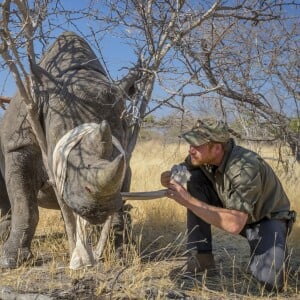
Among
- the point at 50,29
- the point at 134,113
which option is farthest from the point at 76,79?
the point at 50,29

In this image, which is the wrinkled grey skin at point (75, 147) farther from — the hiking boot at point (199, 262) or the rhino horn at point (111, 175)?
the hiking boot at point (199, 262)

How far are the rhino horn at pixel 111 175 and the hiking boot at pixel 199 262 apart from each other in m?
1.88

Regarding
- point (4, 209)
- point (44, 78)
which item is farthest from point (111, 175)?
point (4, 209)

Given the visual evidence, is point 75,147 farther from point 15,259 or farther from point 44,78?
point 15,259

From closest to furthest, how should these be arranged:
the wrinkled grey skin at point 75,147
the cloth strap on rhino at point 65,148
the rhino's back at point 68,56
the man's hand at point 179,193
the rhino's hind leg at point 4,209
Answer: the wrinkled grey skin at point 75,147, the cloth strap on rhino at point 65,148, the man's hand at point 179,193, the rhino's back at point 68,56, the rhino's hind leg at point 4,209

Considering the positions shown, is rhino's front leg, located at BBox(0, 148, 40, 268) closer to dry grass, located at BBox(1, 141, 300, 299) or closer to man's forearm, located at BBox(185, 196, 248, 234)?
dry grass, located at BBox(1, 141, 300, 299)

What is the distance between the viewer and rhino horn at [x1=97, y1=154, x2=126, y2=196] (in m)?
3.19

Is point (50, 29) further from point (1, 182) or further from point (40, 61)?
point (1, 182)

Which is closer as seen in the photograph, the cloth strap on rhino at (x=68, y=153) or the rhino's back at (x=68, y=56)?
the cloth strap on rhino at (x=68, y=153)

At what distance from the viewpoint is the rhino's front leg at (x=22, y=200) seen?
5183 mm

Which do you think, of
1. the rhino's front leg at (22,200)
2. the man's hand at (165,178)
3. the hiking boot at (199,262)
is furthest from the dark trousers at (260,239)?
the rhino's front leg at (22,200)

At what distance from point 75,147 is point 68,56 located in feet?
5.43

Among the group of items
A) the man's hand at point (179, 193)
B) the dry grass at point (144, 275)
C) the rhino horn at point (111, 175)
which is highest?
the rhino horn at point (111, 175)

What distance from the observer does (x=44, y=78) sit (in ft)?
14.8
